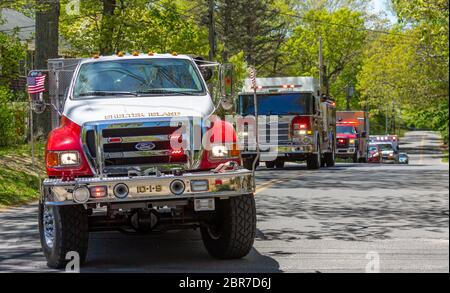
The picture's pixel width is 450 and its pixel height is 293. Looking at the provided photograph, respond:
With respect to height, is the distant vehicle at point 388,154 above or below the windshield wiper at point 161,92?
below

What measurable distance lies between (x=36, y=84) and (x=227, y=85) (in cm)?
228

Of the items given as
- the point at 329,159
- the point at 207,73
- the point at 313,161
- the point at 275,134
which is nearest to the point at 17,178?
the point at 207,73

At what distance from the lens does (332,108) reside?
110ft

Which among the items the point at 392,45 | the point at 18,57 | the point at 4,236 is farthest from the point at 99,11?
the point at 392,45

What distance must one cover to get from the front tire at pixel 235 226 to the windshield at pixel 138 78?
169 cm

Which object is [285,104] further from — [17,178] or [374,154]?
[374,154]

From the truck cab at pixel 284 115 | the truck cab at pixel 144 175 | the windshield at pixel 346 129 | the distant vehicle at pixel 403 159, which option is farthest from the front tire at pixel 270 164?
the distant vehicle at pixel 403 159

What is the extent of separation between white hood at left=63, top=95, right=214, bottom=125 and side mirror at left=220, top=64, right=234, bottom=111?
33cm

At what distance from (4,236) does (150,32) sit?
60.2ft

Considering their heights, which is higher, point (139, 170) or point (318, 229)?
point (139, 170)

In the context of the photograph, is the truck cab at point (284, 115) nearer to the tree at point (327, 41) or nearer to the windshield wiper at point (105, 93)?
the windshield wiper at point (105, 93)

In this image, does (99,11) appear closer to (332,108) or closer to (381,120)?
(332,108)

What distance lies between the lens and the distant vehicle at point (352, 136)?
160ft
